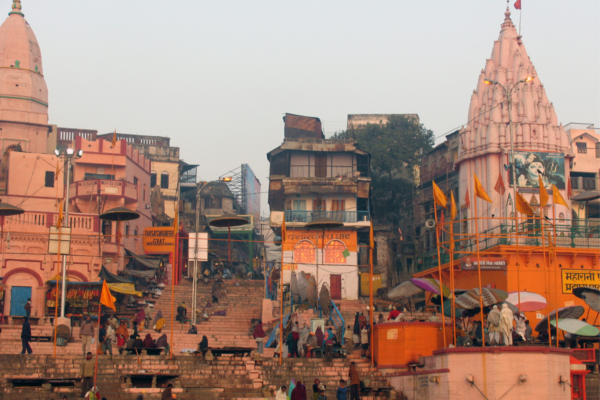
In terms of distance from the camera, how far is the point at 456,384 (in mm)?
19297

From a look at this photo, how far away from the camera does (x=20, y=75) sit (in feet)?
145

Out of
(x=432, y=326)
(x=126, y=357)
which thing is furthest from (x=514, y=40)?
(x=126, y=357)

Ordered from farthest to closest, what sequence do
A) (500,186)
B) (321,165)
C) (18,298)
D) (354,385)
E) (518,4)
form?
(321,165) → (518,4) → (18,298) → (500,186) → (354,385)

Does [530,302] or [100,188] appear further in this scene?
[100,188]

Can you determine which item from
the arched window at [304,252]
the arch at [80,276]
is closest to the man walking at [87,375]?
the arch at [80,276]

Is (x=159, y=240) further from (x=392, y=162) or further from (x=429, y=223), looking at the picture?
(x=392, y=162)

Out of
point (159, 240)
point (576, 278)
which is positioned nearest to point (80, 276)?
point (159, 240)

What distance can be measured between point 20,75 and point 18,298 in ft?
51.9

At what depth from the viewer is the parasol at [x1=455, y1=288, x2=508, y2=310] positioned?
21531 millimetres

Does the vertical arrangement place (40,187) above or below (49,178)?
below

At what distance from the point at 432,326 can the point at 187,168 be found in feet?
119

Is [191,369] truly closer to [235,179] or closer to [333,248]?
[333,248]

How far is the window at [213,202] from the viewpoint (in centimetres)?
5553

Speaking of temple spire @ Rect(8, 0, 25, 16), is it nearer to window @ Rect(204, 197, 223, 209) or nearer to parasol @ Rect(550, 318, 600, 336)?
window @ Rect(204, 197, 223, 209)
